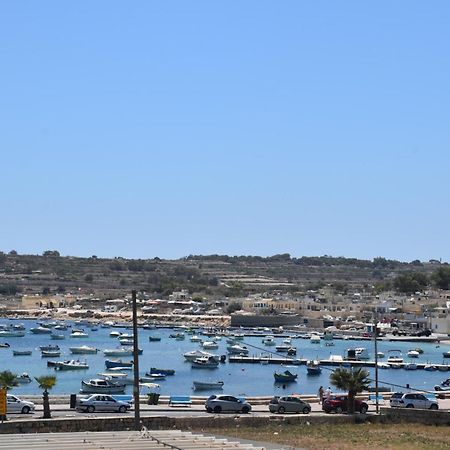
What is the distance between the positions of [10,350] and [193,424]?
95562 mm

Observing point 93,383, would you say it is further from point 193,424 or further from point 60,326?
point 60,326

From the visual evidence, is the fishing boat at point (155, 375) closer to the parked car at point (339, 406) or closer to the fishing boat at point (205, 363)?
the fishing boat at point (205, 363)

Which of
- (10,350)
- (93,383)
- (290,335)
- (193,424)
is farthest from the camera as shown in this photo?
(290,335)

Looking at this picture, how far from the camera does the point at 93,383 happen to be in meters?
74.6

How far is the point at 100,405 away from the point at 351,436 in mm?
12999

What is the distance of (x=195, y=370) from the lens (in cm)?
10475

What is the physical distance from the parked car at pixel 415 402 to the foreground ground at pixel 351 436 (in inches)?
367

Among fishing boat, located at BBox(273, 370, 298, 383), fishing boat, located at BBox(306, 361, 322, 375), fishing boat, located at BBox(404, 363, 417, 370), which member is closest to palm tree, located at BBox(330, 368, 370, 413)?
fishing boat, located at BBox(273, 370, 298, 383)

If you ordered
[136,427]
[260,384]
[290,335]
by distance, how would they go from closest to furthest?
[136,427]
[260,384]
[290,335]

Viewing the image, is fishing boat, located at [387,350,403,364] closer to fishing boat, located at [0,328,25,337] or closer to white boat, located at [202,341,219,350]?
white boat, located at [202,341,219,350]

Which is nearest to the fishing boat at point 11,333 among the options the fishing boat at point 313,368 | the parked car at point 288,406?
the fishing boat at point 313,368

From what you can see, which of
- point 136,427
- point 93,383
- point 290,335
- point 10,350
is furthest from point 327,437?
point 290,335

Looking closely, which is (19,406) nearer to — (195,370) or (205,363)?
(195,370)

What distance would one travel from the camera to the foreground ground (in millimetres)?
32969
